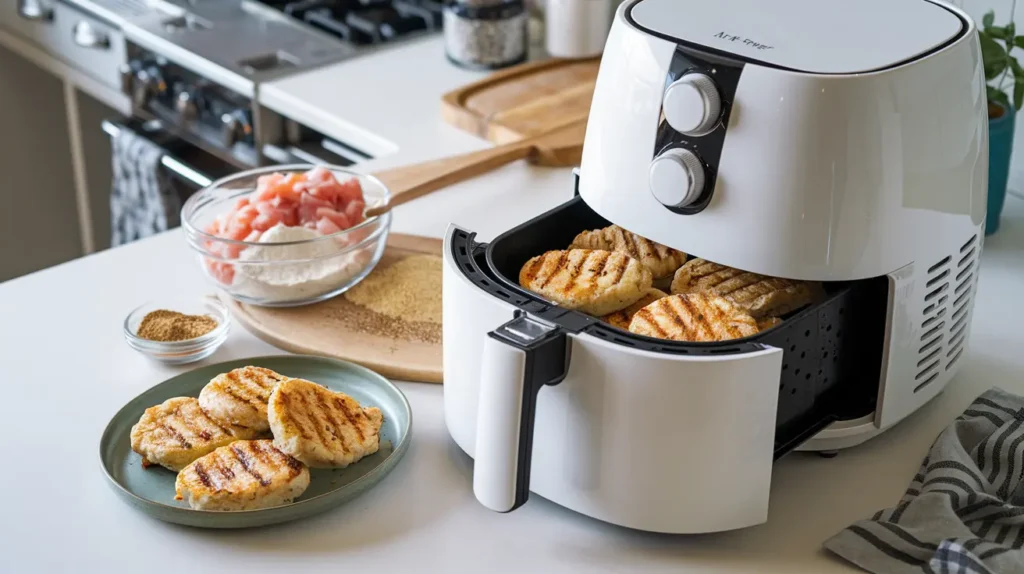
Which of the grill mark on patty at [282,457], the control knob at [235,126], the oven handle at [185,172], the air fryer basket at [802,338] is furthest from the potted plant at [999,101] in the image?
the oven handle at [185,172]

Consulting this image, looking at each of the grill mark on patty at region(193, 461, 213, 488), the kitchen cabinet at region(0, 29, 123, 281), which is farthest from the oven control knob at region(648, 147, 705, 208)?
the kitchen cabinet at region(0, 29, 123, 281)

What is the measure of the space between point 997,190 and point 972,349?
272 millimetres

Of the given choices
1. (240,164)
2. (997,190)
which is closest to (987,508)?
(997,190)

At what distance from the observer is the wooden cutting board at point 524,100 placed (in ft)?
5.63

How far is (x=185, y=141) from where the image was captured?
220 centimetres

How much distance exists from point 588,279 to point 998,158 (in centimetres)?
64

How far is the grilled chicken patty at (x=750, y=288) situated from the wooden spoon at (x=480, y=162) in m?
0.50

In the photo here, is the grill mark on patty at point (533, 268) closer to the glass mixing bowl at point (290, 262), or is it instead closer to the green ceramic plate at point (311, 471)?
the green ceramic plate at point (311, 471)

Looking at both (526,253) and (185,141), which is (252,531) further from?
(185,141)

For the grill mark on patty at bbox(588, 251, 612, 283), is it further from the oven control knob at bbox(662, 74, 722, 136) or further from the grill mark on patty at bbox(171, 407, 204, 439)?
the grill mark on patty at bbox(171, 407, 204, 439)

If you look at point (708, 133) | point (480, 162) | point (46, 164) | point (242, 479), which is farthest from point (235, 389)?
point (46, 164)

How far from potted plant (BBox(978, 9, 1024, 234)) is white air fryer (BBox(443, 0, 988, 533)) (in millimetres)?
358

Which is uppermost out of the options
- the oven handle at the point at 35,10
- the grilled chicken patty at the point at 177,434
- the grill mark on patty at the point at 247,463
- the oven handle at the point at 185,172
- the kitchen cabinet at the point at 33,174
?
the grill mark on patty at the point at 247,463

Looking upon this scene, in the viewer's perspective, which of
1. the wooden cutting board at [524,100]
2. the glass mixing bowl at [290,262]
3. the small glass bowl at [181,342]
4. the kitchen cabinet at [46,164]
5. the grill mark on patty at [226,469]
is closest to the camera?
the grill mark on patty at [226,469]
